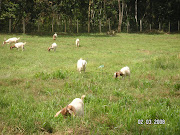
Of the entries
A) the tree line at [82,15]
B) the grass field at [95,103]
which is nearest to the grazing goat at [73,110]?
the grass field at [95,103]

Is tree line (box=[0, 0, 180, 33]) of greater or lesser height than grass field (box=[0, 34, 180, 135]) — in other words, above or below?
above

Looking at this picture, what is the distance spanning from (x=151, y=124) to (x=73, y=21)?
3122cm

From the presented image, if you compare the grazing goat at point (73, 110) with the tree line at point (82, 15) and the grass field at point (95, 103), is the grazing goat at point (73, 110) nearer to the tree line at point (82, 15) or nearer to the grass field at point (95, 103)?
the grass field at point (95, 103)

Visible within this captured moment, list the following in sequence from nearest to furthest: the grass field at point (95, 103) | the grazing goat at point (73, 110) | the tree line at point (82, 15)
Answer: the grass field at point (95, 103)
the grazing goat at point (73, 110)
the tree line at point (82, 15)

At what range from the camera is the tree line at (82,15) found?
27.1 metres

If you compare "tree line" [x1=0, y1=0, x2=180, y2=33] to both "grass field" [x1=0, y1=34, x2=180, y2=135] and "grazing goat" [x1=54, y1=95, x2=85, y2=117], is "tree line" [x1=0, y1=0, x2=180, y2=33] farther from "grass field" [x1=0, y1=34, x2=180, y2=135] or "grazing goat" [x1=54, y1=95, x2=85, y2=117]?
"grazing goat" [x1=54, y1=95, x2=85, y2=117]

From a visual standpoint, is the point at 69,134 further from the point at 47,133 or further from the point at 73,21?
the point at 73,21

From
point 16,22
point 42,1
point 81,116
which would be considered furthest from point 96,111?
point 42,1

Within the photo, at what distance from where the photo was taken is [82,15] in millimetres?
34812

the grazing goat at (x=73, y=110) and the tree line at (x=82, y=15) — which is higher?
the tree line at (x=82, y=15)

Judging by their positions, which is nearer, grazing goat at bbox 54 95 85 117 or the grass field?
the grass field

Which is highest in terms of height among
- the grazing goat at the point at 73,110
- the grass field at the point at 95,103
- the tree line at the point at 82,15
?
the tree line at the point at 82,15

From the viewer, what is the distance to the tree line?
2712 centimetres

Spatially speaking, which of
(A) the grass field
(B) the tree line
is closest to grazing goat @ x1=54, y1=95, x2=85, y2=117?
(A) the grass field
